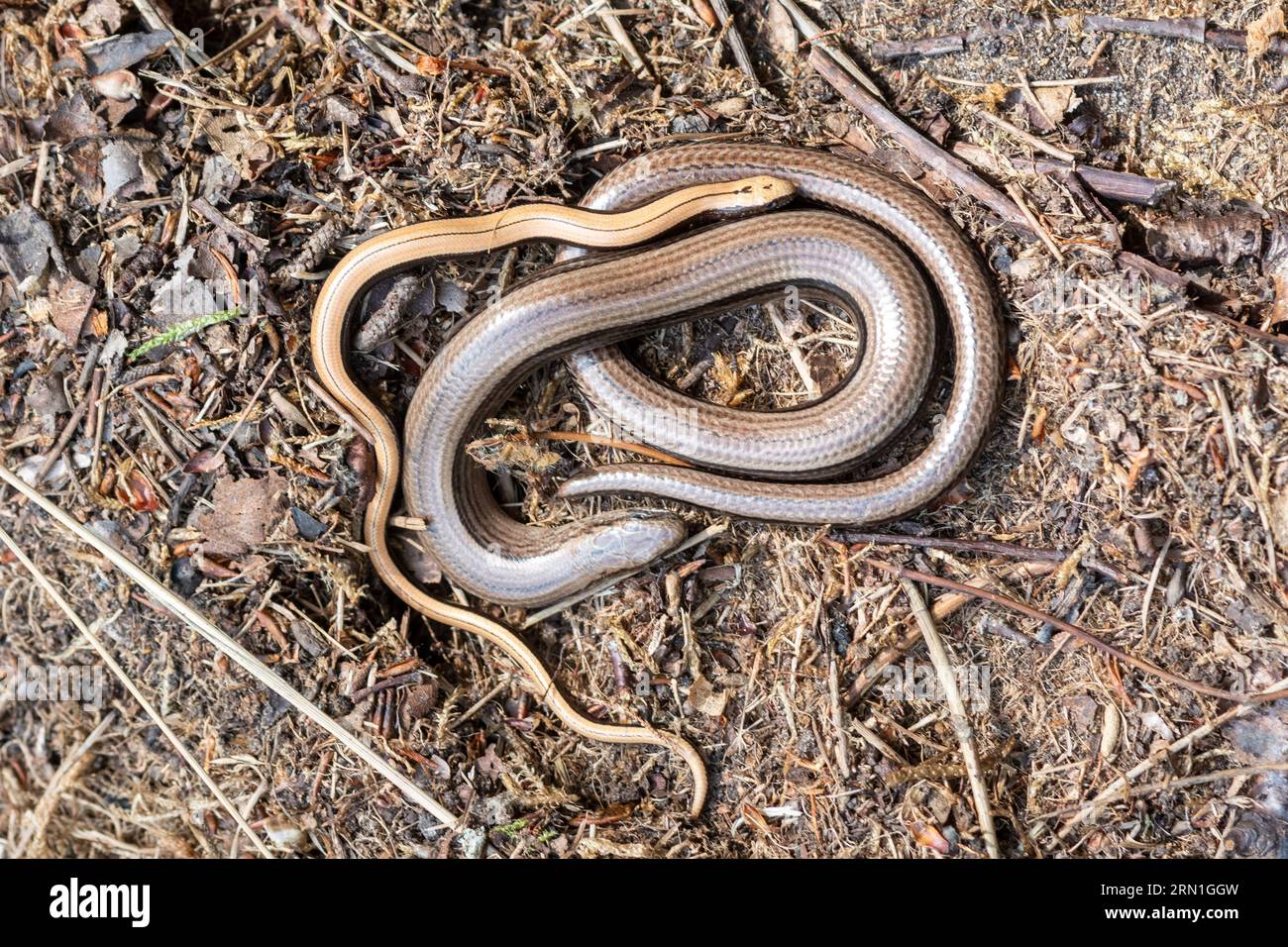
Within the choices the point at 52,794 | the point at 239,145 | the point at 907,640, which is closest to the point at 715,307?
the point at 907,640

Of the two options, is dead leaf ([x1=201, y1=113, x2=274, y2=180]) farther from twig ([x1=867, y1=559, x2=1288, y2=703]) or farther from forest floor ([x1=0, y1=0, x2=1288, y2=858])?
twig ([x1=867, y1=559, x2=1288, y2=703])

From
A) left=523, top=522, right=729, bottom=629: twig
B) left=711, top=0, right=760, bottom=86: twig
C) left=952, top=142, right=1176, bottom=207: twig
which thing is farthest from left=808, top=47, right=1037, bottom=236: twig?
left=523, top=522, right=729, bottom=629: twig

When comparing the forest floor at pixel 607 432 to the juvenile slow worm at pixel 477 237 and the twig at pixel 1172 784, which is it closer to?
the twig at pixel 1172 784

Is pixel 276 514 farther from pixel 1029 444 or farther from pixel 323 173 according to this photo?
pixel 1029 444

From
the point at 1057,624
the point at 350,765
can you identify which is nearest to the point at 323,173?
the point at 350,765

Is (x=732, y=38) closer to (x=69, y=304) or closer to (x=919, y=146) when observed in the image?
(x=919, y=146)

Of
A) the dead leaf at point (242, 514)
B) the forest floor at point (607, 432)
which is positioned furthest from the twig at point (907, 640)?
the dead leaf at point (242, 514)
